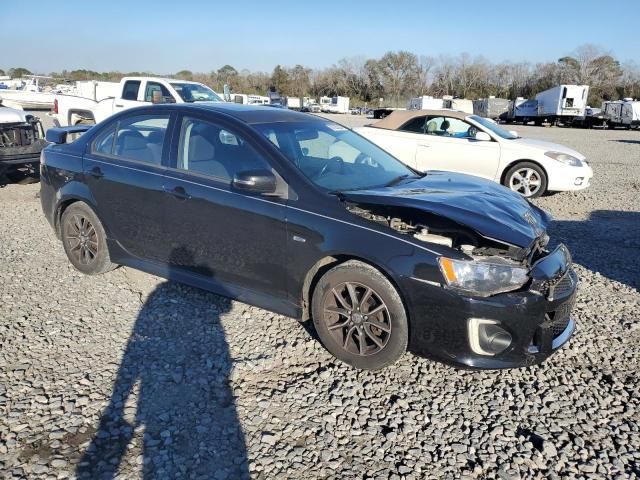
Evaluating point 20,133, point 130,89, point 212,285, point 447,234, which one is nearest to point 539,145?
point 447,234

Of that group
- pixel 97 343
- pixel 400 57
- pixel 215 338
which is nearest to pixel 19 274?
pixel 97 343

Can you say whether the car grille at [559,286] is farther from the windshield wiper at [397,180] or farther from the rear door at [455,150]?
the rear door at [455,150]

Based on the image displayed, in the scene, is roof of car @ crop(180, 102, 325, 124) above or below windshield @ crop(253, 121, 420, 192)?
above

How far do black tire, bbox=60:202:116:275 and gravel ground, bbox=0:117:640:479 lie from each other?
26 cm

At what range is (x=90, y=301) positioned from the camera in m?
4.30

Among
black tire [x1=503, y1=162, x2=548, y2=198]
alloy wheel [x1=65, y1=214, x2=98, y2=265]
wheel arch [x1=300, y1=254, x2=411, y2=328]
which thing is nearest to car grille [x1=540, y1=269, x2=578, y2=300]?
wheel arch [x1=300, y1=254, x2=411, y2=328]

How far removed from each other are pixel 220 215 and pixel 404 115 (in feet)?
23.3

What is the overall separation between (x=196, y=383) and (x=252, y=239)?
1.04 metres

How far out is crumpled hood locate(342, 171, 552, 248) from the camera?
3.17 meters

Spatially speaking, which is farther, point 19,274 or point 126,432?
point 19,274

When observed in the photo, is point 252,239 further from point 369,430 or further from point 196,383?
point 369,430

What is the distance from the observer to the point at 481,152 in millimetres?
9094

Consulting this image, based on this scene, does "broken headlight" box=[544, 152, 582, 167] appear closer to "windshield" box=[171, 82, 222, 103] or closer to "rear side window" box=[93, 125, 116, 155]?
"rear side window" box=[93, 125, 116, 155]

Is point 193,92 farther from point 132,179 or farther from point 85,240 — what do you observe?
point 132,179
